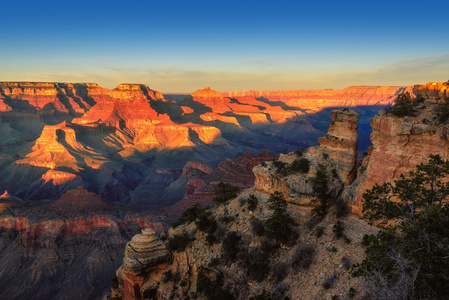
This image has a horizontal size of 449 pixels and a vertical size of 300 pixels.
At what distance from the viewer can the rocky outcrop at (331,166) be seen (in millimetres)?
24672

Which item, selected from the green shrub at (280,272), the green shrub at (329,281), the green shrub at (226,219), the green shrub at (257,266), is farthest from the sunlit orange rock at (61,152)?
the green shrub at (329,281)

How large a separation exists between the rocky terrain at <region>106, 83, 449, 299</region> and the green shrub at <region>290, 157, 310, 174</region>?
0.37ft

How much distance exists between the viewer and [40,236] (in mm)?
57375

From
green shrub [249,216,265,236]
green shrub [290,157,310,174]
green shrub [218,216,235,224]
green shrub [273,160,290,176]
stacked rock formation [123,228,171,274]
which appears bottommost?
stacked rock formation [123,228,171,274]

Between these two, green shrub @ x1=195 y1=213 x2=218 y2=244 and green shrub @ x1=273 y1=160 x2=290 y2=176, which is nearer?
green shrub @ x1=195 y1=213 x2=218 y2=244

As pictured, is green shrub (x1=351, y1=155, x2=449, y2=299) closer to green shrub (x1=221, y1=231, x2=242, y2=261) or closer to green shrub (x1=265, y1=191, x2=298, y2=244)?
green shrub (x1=265, y1=191, x2=298, y2=244)

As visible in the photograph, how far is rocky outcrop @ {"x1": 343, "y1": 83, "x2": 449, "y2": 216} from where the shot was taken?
59.2ft

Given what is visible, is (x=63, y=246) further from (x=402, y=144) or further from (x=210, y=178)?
(x=402, y=144)

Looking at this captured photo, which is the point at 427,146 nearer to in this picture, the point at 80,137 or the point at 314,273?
the point at 314,273

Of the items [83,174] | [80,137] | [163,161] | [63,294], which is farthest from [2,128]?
[63,294]

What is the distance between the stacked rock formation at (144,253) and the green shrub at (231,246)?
6882mm

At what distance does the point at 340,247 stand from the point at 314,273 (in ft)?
8.58

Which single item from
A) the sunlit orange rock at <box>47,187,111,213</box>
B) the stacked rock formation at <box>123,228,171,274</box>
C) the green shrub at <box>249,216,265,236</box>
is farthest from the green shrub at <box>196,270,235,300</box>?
the sunlit orange rock at <box>47,187,111,213</box>

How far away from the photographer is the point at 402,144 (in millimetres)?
19375
